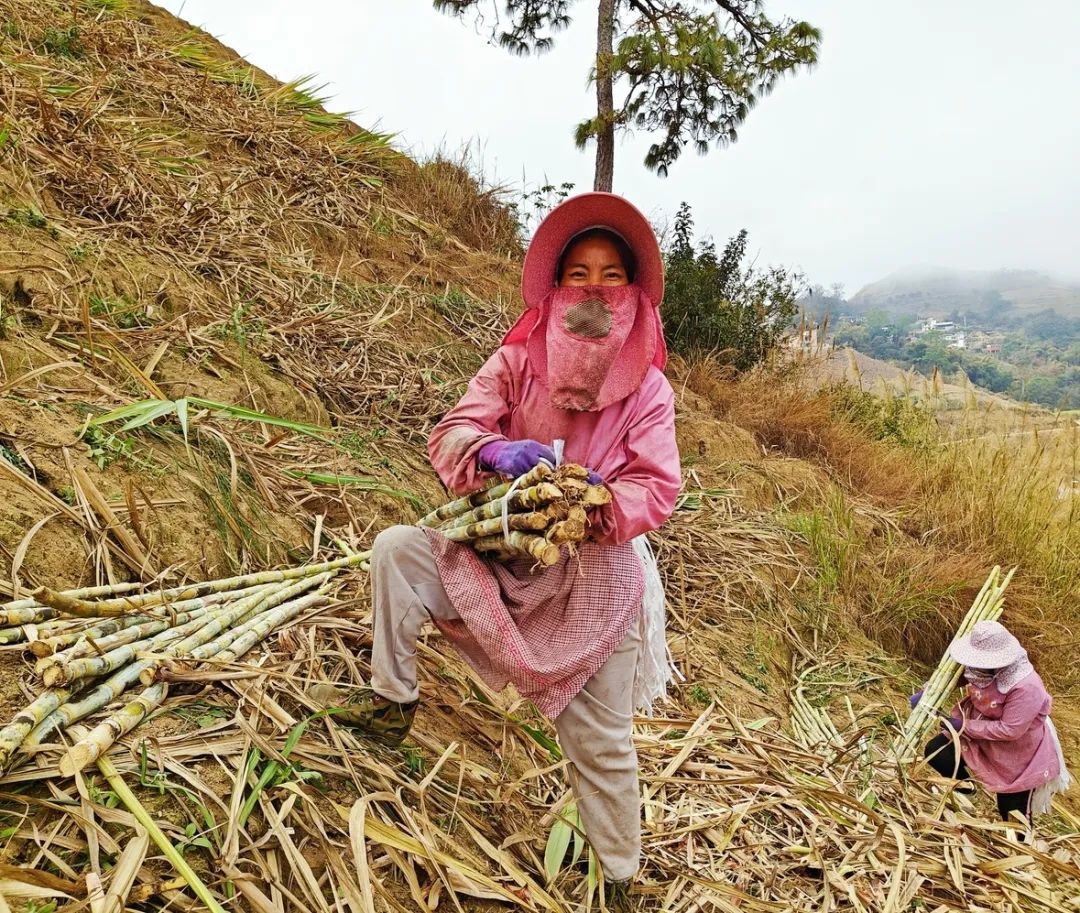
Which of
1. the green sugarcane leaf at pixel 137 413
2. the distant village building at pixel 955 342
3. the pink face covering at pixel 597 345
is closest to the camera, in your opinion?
the pink face covering at pixel 597 345

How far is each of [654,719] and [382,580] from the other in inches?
59.1

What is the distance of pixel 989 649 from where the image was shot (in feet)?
12.6

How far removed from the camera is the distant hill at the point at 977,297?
116375 millimetres

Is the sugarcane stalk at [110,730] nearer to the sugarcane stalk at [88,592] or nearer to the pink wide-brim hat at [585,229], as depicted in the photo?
the sugarcane stalk at [88,592]

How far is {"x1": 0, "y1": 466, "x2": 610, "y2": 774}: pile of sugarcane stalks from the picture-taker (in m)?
1.49

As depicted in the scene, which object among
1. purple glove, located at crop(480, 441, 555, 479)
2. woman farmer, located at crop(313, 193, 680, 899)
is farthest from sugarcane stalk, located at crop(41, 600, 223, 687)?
purple glove, located at crop(480, 441, 555, 479)

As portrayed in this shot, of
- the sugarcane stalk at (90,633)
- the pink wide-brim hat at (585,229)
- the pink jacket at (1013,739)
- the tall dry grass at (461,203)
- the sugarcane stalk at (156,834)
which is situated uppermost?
the tall dry grass at (461,203)

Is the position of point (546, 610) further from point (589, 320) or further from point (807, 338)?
point (807, 338)

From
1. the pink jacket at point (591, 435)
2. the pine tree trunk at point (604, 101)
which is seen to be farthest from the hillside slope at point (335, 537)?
the pine tree trunk at point (604, 101)

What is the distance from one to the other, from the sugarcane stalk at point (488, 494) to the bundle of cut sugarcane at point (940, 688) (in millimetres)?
2709

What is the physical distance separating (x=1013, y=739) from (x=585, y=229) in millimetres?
3494

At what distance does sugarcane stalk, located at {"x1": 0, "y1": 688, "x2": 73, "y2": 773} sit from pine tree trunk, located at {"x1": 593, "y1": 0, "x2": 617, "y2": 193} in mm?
7130

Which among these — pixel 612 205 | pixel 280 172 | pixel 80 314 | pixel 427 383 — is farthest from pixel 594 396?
pixel 280 172

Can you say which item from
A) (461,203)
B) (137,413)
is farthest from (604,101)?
(137,413)
